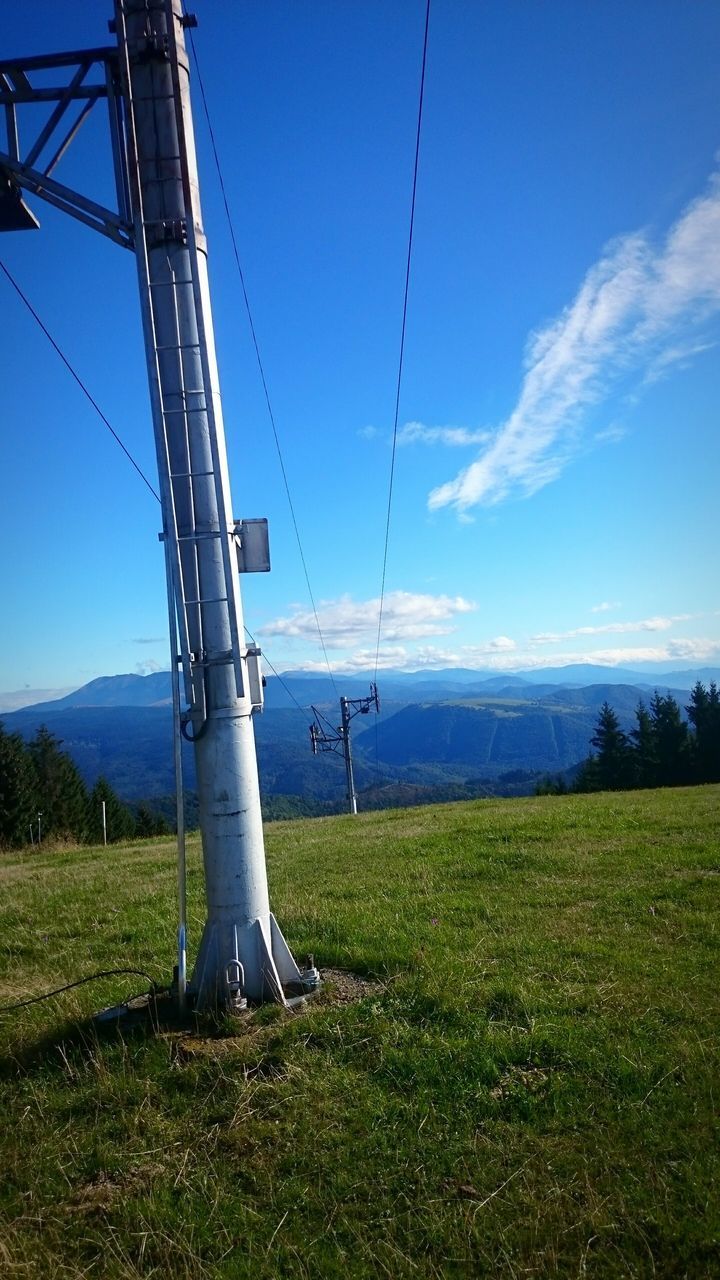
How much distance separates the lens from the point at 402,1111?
425 centimetres

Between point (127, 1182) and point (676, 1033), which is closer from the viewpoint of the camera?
point (127, 1182)

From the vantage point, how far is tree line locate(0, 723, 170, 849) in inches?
2262

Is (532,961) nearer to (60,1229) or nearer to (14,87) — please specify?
(60,1229)

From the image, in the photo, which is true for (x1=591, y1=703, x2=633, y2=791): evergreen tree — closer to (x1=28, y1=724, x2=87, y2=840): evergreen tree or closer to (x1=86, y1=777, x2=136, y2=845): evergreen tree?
(x1=86, y1=777, x2=136, y2=845): evergreen tree

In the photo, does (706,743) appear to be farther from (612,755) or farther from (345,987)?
(345,987)

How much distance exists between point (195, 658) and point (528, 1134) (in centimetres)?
389

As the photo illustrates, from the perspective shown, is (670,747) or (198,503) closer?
(198,503)

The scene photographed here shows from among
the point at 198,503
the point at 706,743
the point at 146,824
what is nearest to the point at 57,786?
the point at 146,824

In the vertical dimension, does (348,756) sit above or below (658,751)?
above

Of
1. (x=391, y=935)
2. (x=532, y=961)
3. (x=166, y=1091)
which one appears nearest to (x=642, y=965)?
(x=532, y=961)

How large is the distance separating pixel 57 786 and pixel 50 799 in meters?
2.22

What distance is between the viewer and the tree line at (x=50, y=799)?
57466 mm

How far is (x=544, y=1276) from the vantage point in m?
3.11

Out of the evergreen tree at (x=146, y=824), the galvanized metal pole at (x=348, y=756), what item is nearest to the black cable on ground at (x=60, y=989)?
the galvanized metal pole at (x=348, y=756)
